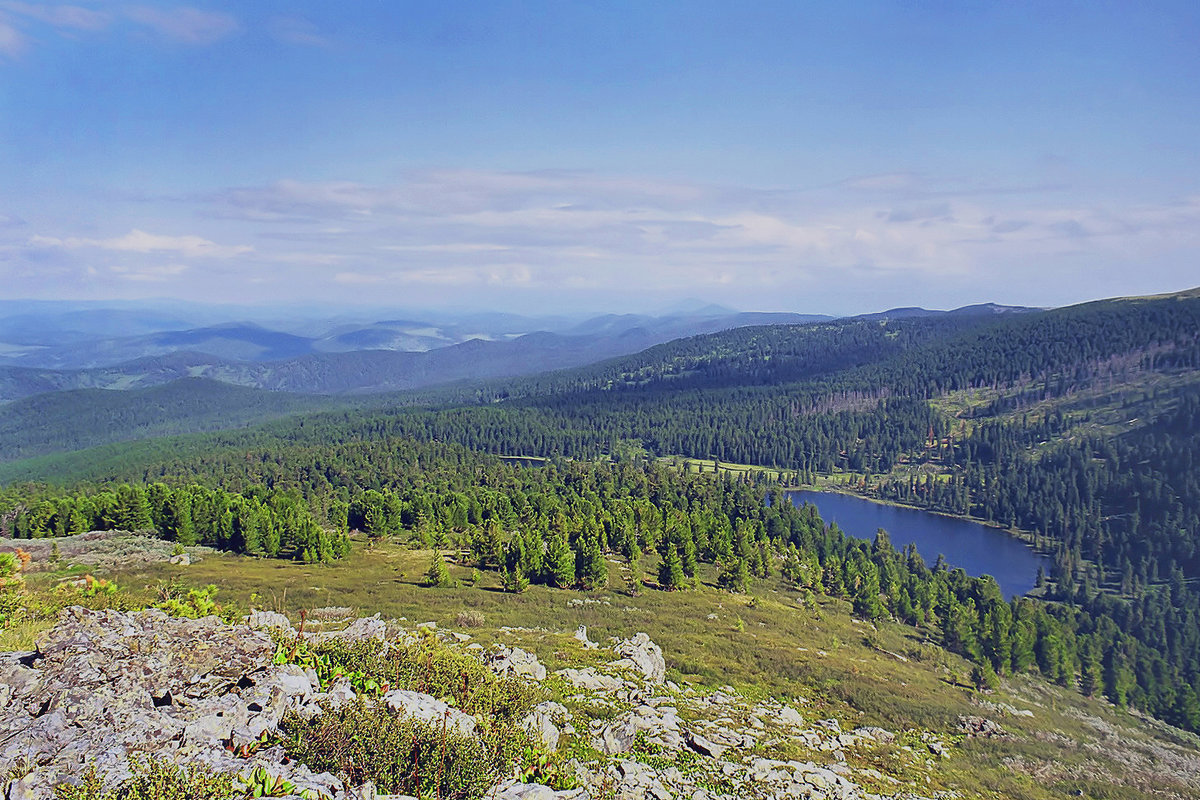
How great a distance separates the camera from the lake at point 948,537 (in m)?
133

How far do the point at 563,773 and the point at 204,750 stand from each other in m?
8.35

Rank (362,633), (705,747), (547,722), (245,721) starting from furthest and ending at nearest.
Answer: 1. (362,633)
2. (705,747)
3. (547,722)
4. (245,721)

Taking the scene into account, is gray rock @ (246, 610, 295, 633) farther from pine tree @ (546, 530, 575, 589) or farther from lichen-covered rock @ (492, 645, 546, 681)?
pine tree @ (546, 530, 575, 589)

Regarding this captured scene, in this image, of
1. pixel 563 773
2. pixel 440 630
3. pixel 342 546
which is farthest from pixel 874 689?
pixel 342 546

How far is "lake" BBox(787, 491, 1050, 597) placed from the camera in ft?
435

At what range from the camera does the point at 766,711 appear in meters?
32.2

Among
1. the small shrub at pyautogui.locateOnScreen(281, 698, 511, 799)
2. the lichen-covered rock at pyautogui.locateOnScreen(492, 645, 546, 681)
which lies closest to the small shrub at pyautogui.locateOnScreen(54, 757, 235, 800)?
the small shrub at pyautogui.locateOnScreen(281, 698, 511, 799)

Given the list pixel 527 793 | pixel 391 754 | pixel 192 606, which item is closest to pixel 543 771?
pixel 527 793

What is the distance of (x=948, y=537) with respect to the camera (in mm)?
159375

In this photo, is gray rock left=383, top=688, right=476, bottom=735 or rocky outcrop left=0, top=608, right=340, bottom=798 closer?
rocky outcrop left=0, top=608, right=340, bottom=798

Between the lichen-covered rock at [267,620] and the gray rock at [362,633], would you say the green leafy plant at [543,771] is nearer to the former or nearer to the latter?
the gray rock at [362,633]

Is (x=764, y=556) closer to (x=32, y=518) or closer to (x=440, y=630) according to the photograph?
(x=440, y=630)

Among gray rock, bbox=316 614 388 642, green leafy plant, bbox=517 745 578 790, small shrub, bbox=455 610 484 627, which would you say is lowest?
small shrub, bbox=455 610 484 627

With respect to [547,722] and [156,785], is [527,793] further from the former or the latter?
[156,785]
